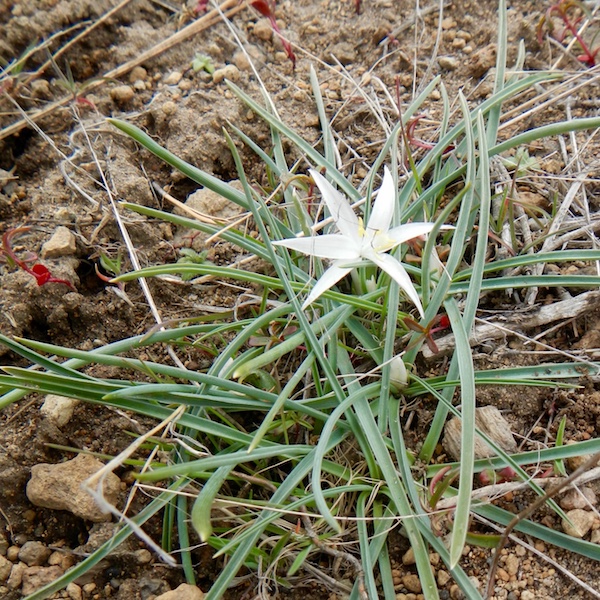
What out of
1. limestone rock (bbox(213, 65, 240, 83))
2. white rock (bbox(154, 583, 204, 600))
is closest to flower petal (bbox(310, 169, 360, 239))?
white rock (bbox(154, 583, 204, 600))

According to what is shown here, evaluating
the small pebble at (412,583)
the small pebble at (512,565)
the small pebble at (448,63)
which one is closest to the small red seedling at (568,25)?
the small pebble at (448,63)

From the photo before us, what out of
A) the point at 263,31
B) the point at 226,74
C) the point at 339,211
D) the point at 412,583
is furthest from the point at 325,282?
the point at 263,31

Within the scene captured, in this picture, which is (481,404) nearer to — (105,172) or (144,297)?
(144,297)

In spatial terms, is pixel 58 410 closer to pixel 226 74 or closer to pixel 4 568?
pixel 4 568

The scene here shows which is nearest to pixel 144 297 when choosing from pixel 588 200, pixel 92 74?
pixel 92 74

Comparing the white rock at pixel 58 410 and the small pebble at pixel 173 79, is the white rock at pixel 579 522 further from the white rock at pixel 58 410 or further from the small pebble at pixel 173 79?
the small pebble at pixel 173 79

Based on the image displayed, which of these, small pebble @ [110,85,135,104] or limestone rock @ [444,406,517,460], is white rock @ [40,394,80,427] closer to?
limestone rock @ [444,406,517,460]
